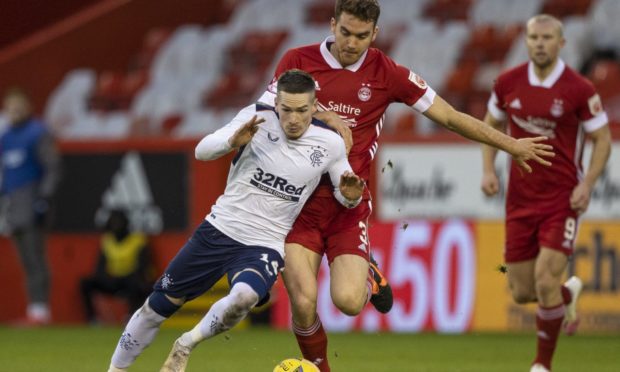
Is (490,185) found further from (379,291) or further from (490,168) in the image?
(379,291)

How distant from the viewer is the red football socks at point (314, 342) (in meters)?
8.41

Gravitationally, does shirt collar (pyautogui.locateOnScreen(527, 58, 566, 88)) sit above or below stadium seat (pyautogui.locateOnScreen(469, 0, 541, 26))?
below

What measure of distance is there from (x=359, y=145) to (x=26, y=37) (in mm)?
13718

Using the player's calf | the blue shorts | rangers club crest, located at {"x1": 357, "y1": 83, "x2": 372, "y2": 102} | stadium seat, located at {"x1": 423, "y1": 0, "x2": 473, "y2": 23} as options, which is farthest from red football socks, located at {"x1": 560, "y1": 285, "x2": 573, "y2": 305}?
stadium seat, located at {"x1": 423, "y1": 0, "x2": 473, "y2": 23}

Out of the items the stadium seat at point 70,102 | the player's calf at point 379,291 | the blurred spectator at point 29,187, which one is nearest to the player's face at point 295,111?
the player's calf at point 379,291

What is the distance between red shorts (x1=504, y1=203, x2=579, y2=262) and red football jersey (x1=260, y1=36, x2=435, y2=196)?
188cm

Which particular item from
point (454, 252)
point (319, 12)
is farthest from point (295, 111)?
point (319, 12)

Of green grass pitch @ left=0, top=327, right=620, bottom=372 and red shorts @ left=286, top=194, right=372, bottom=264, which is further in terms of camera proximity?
green grass pitch @ left=0, top=327, right=620, bottom=372

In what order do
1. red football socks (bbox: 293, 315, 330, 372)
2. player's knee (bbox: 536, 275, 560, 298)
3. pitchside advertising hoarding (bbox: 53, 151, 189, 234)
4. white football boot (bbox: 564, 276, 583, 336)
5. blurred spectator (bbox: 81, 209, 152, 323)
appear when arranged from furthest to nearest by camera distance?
pitchside advertising hoarding (bbox: 53, 151, 189, 234), blurred spectator (bbox: 81, 209, 152, 323), white football boot (bbox: 564, 276, 583, 336), player's knee (bbox: 536, 275, 560, 298), red football socks (bbox: 293, 315, 330, 372)

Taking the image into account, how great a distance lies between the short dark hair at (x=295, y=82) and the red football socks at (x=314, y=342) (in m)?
1.45

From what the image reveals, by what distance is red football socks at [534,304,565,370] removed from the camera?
9484 millimetres

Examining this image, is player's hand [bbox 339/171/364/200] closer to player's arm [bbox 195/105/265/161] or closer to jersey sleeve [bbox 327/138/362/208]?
jersey sleeve [bbox 327/138/362/208]

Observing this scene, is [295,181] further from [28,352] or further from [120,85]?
[120,85]

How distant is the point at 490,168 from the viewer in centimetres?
1007
